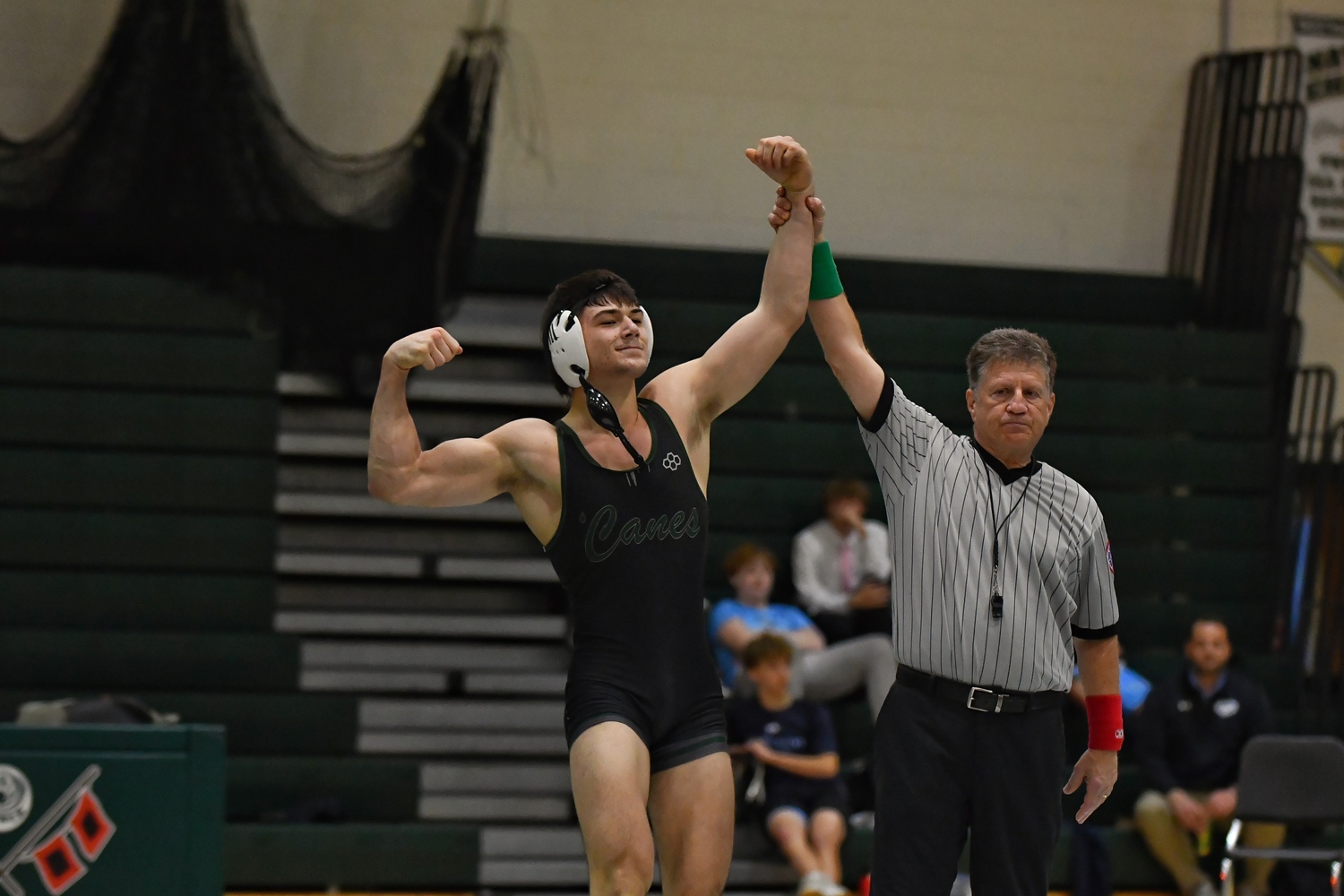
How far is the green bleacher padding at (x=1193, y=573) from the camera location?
349 inches

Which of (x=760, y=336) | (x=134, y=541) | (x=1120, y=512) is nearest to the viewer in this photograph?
(x=760, y=336)

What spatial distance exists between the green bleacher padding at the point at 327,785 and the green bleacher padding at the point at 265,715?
13 cm

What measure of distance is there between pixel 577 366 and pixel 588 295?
0.57ft

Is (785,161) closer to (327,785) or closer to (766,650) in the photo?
(766,650)

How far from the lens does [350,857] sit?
7.11m

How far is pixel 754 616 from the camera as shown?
25.1 ft

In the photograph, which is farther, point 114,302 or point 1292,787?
point 114,302

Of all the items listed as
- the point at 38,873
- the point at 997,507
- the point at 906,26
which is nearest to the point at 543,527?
the point at 997,507

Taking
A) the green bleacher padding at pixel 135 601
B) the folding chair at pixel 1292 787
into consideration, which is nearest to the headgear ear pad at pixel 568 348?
the folding chair at pixel 1292 787

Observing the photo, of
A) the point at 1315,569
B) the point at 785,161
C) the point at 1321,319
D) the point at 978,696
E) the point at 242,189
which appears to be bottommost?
the point at 978,696

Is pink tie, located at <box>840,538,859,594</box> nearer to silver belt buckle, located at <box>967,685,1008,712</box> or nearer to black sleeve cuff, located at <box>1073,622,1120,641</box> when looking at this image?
black sleeve cuff, located at <box>1073,622,1120,641</box>

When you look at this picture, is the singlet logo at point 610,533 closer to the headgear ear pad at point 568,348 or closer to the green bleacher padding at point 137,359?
the headgear ear pad at point 568,348

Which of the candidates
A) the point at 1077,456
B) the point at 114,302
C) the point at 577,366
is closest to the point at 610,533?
the point at 577,366

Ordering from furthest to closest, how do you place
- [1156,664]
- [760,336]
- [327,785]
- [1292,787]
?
[1156,664]
[327,785]
[1292,787]
[760,336]
